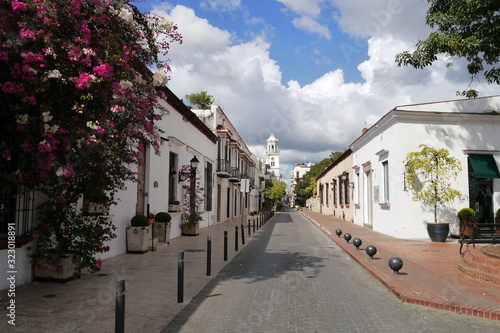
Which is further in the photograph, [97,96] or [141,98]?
[141,98]

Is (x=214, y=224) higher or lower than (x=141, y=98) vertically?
lower

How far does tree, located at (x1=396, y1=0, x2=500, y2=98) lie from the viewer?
889 cm

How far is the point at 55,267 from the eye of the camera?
683 cm

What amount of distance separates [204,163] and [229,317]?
55.3 ft

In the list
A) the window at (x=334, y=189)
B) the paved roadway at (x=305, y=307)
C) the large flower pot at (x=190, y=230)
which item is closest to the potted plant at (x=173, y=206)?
the large flower pot at (x=190, y=230)

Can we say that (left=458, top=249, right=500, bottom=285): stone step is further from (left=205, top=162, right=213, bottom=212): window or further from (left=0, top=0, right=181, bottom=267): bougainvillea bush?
(left=205, top=162, right=213, bottom=212): window

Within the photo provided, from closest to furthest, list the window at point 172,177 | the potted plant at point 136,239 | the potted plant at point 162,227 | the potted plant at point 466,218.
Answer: the potted plant at point 136,239 < the potted plant at point 162,227 < the potted plant at point 466,218 < the window at point 172,177

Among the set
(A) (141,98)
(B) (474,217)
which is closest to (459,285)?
(A) (141,98)

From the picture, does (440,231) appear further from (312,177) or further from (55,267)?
(312,177)

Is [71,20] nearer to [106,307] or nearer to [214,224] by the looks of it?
[106,307]

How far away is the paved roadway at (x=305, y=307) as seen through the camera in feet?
16.8

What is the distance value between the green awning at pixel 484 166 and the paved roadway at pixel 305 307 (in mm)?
9137

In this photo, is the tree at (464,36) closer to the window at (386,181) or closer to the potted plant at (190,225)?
the window at (386,181)

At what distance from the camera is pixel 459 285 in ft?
23.9
